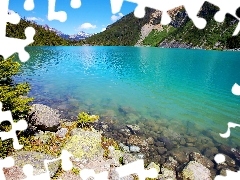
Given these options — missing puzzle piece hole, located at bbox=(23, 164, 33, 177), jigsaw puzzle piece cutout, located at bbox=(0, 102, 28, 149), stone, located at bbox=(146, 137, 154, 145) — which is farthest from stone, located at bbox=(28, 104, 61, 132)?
stone, located at bbox=(146, 137, 154, 145)

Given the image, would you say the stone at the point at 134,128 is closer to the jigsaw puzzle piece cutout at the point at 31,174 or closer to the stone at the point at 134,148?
the stone at the point at 134,148

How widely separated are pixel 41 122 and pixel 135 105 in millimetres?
14349

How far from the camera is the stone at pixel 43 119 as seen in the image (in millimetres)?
16438

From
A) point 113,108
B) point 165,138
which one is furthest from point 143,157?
point 113,108

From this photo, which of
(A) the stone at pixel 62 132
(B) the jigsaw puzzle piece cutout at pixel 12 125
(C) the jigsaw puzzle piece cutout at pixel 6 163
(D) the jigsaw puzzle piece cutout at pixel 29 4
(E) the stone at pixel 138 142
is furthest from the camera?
(E) the stone at pixel 138 142

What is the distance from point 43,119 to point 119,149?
5.43 meters

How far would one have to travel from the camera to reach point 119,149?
17328 mm

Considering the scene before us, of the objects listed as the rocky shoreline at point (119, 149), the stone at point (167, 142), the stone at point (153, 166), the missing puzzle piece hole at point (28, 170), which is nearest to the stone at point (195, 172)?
the rocky shoreline at point (119, 149)

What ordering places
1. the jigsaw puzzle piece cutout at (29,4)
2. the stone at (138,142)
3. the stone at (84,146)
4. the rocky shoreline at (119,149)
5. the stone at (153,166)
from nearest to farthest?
the jigsaw puzzle piece cutout at (29,4), the rocky shoreline at (119,149), the stone at (84,146), the stone at (153,166), the stone at (138,142)

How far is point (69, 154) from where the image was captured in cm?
1311

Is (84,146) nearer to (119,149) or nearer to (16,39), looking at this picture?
(119,149)

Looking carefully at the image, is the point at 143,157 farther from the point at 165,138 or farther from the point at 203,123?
the point at 203,123

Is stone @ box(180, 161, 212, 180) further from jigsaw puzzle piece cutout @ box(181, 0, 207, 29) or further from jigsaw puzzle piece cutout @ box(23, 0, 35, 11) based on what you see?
jigsaw puzzle piece cutout @ box(23, 0, 35, 11)

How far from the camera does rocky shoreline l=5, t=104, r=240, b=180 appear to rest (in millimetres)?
12609
